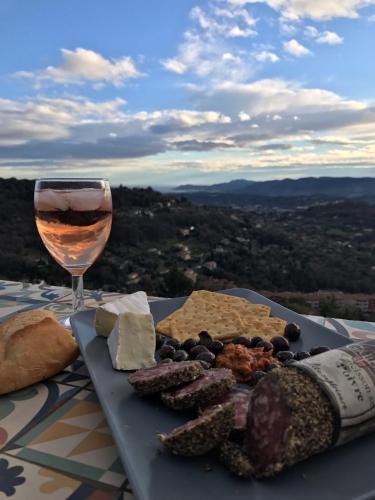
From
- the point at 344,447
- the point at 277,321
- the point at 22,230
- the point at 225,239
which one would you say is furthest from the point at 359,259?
the point at 344,447

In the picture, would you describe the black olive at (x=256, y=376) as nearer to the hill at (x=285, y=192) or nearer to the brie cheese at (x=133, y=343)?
the brie cheese at (x=133, y=343)

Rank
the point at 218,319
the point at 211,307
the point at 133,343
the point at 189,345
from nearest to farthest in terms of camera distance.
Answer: the point at 133,343
the point at 189,345
the point at 218,319
the point at 211,307

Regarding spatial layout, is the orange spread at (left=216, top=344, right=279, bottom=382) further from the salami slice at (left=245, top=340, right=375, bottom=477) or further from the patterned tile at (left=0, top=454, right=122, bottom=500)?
the patterned tile at (left=0, top=454, right=122, bottom=500)

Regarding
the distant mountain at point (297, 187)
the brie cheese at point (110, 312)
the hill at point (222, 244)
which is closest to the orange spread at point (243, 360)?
the brie cheese at point (110, 312)

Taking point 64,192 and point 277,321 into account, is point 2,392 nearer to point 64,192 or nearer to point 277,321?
point 64,192

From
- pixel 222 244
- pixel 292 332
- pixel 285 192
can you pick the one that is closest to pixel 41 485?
pixel 292 332

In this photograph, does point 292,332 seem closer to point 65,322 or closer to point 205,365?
point 205,365

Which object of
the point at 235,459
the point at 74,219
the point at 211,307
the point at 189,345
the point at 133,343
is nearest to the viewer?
the point at 235,459
